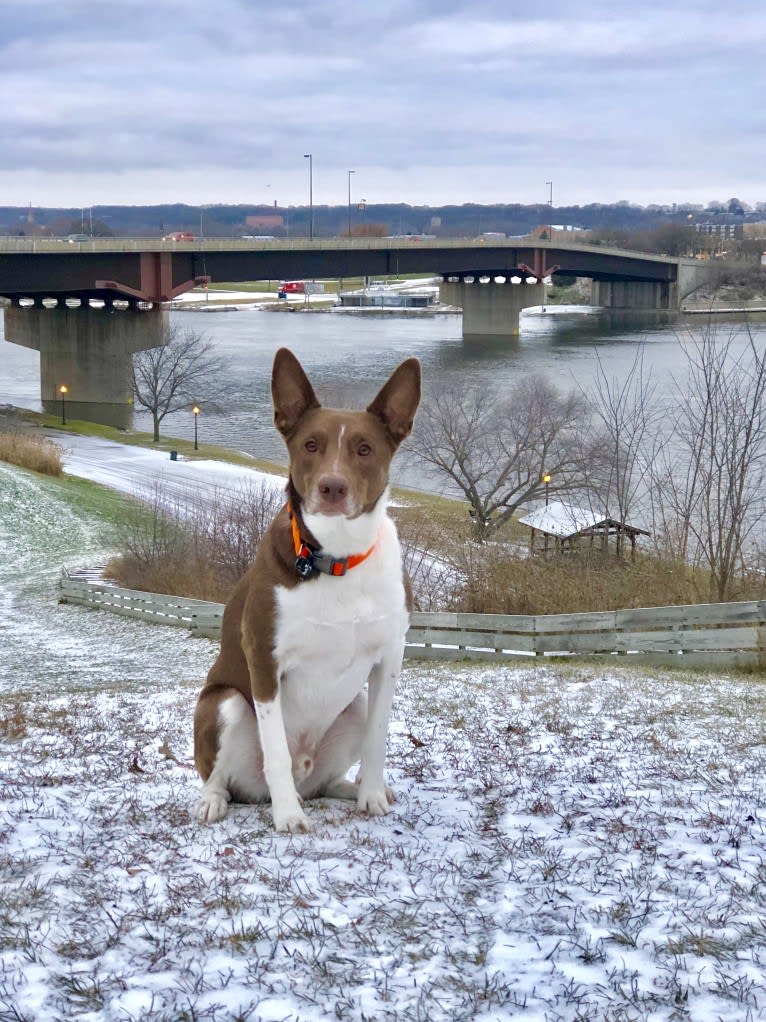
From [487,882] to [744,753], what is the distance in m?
2.67

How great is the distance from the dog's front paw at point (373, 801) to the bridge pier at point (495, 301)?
84395mm

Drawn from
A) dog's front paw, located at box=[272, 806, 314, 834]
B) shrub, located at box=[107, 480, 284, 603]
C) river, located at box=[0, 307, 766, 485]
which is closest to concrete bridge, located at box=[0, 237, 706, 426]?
river, located at box=[0, 307, 766, 485]

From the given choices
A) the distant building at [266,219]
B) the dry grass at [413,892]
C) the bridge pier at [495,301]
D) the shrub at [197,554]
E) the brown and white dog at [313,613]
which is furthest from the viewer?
the distant building at [266,219]

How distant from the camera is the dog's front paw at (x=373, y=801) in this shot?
5.60 m

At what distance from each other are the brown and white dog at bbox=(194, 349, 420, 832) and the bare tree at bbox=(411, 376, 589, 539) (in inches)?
1131

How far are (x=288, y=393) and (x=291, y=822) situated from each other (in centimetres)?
192

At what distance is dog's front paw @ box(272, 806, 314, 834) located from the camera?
527 cm

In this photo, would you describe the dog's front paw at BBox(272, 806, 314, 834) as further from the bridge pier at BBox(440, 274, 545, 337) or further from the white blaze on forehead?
the bridge pier at BBox(440, 274, 545, 337)

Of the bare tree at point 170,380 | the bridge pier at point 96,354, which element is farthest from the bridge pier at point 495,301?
the bridge pier at point 96,354

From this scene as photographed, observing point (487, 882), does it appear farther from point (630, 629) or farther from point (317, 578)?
point (630, 629)

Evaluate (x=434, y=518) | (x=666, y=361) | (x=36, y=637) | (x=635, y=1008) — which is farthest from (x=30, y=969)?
(x=666, y=361)

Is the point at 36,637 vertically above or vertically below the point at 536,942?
below

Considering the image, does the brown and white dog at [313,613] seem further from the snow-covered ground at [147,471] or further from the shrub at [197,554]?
the snow-covered ground at [147,471]

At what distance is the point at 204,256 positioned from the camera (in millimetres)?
64312
